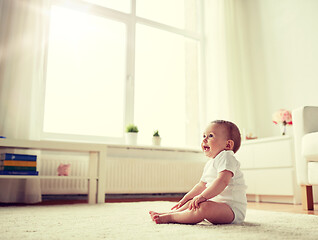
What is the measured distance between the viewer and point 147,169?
3.27 metres

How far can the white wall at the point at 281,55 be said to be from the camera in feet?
11.3

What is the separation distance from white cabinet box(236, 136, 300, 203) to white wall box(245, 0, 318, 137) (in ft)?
2.75

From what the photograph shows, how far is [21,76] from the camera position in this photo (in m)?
2.67

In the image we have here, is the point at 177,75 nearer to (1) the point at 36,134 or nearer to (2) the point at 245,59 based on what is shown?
(2) the point at 245,59

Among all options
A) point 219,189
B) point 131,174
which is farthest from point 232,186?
point 131,174

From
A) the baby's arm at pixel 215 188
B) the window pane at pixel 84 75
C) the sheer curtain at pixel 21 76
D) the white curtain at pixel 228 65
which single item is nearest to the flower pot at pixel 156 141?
the window pane at pixel 84 75

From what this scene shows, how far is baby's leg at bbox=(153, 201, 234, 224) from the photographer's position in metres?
1.10

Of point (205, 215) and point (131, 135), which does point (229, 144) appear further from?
point (131, 135)

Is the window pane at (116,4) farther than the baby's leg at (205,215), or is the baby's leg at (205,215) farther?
the window pane at (116,4)

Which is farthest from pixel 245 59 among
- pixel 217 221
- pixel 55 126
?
pixel 217 221

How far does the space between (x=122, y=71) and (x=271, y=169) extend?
2.00 metres

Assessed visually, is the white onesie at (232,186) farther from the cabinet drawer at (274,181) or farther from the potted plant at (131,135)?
the potted plant at (131,135)

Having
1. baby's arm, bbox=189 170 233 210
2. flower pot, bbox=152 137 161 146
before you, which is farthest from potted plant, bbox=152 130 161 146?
baby's arm, bbox=189 170 233 210

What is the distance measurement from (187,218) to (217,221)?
11cm
